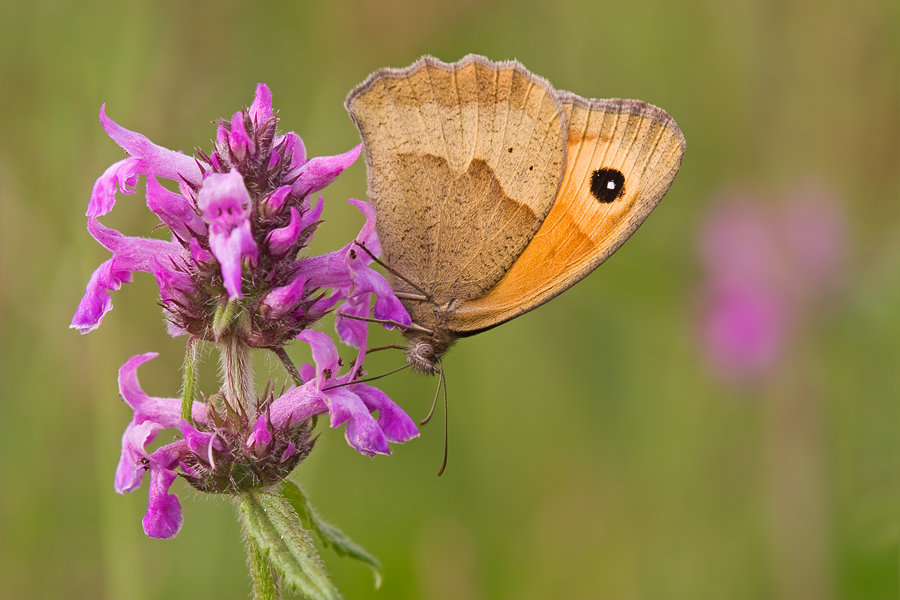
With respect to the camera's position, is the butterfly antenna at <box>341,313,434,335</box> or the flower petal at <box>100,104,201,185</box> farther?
the butterfly antenna at <box>341,313,434,335</box>

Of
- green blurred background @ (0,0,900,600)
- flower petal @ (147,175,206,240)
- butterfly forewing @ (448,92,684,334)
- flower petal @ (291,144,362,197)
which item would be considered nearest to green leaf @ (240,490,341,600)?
flower petal @ (147,175,206,240)

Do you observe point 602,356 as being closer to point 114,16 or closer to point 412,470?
point 412,470

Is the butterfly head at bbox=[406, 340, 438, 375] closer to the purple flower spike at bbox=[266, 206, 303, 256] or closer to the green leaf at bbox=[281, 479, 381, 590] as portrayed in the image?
the green leaf at bbox=[281, 479, 381, 590]

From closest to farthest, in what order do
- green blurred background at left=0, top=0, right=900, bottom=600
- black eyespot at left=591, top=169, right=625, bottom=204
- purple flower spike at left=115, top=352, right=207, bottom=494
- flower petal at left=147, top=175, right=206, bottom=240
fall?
flower petal at left=147, top=175, right=206, bottom=240 → purple flower spike at left=115, top=352, right=207, bottom=494 → black eyespot at left=591, top=169, right=625, bottom=204 → green blurred background at left=0, top=0, right=900, bottom=600

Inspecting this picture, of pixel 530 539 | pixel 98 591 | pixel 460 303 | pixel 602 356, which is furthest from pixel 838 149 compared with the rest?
pixel 98 591

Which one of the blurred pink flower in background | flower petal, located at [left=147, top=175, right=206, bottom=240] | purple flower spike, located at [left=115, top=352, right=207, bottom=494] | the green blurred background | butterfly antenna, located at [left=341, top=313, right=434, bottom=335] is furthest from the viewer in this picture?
the blurred pink flower in background

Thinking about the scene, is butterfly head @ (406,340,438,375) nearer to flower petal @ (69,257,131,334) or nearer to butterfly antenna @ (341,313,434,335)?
butterfly antenna @ (341,313,434,335)

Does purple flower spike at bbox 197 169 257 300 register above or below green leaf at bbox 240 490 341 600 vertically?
above

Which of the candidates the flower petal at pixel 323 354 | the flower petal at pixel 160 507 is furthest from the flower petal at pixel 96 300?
the flower petal at pixel 323 354
